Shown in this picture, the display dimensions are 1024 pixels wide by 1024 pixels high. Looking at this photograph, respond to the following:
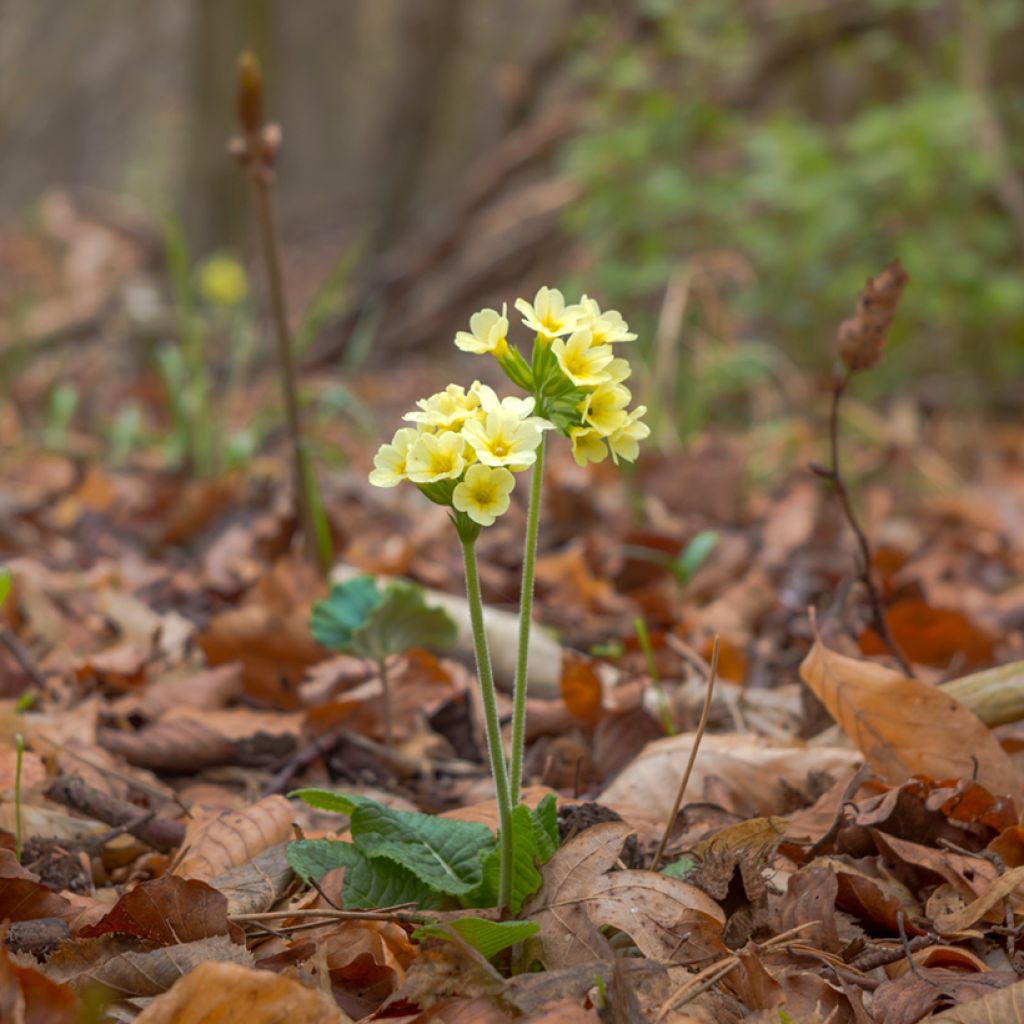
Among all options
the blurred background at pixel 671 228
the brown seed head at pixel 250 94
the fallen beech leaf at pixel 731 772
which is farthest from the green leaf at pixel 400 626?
the blurred background at pixel 671 228

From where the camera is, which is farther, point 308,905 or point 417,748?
point 417,748

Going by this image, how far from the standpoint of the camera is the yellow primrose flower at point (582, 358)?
93 cm

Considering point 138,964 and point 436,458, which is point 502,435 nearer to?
point 436,458

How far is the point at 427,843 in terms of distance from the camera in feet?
3.37

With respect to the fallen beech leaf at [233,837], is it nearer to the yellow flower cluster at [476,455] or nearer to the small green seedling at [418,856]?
the small green seedling at [418,856]

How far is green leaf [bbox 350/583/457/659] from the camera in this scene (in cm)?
141

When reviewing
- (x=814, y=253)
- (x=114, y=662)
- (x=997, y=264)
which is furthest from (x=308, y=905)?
(x=997, y=264)

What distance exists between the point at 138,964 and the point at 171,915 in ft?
0.18

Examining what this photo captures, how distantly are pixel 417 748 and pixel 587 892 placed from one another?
1.98ft

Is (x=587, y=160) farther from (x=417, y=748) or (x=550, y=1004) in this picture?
(x=550, y=1004)

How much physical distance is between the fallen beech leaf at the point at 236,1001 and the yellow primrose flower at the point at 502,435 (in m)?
0.42

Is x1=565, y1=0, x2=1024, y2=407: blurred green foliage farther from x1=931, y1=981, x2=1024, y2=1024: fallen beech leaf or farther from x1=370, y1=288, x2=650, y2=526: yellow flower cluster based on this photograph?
x1=931, y1=981, x2=1024, y2=1024: fallen beech leaf

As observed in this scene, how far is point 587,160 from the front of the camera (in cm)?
459

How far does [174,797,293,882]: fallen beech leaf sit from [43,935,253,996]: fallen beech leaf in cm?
18
